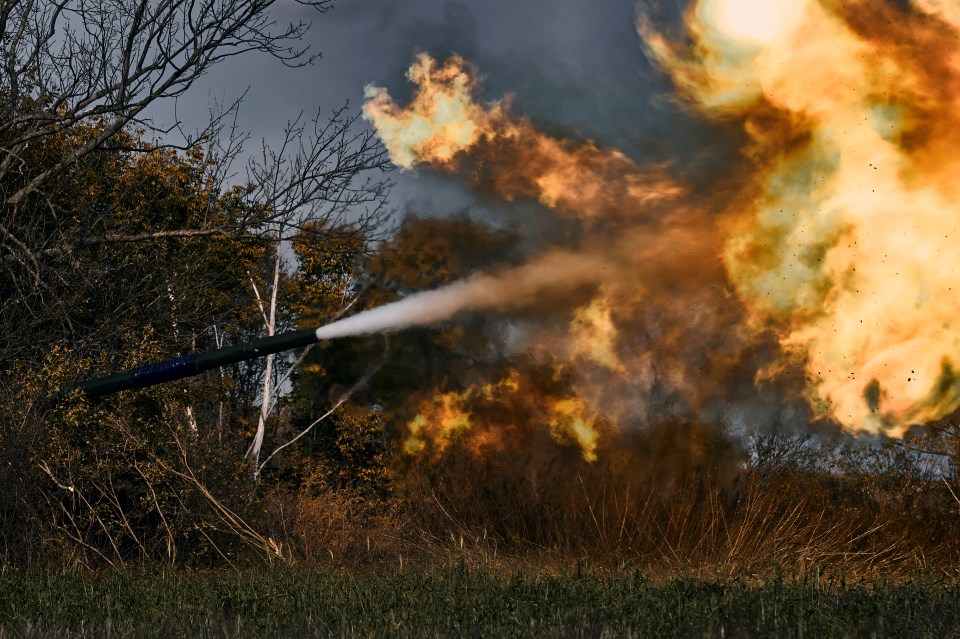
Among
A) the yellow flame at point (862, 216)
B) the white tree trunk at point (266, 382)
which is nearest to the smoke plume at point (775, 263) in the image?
the yellow flame at point (862, 216)

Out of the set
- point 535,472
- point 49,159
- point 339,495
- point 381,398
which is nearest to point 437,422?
point 339,495

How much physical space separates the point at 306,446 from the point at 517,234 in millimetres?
13003

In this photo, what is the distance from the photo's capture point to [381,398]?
825 inches

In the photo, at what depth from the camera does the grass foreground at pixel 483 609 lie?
20.5ft

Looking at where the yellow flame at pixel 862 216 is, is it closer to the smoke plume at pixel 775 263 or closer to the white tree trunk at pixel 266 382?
the smoke plume at pixel 775 263

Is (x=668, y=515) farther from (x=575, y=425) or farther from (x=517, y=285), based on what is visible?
(x=517, y=285)

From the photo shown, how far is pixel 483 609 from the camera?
275 inches

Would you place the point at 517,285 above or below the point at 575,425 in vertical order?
above

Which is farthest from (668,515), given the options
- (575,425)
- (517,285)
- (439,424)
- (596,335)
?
(439,424)

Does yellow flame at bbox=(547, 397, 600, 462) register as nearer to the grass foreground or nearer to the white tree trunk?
the grass foreground

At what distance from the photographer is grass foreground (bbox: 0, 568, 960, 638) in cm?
625

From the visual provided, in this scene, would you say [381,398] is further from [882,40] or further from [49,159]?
[882,40]

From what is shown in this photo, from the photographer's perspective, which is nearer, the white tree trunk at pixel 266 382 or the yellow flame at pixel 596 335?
the yellow flame at pixel 596 335

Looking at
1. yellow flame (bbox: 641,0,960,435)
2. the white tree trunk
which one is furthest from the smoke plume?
the white tree trunk
